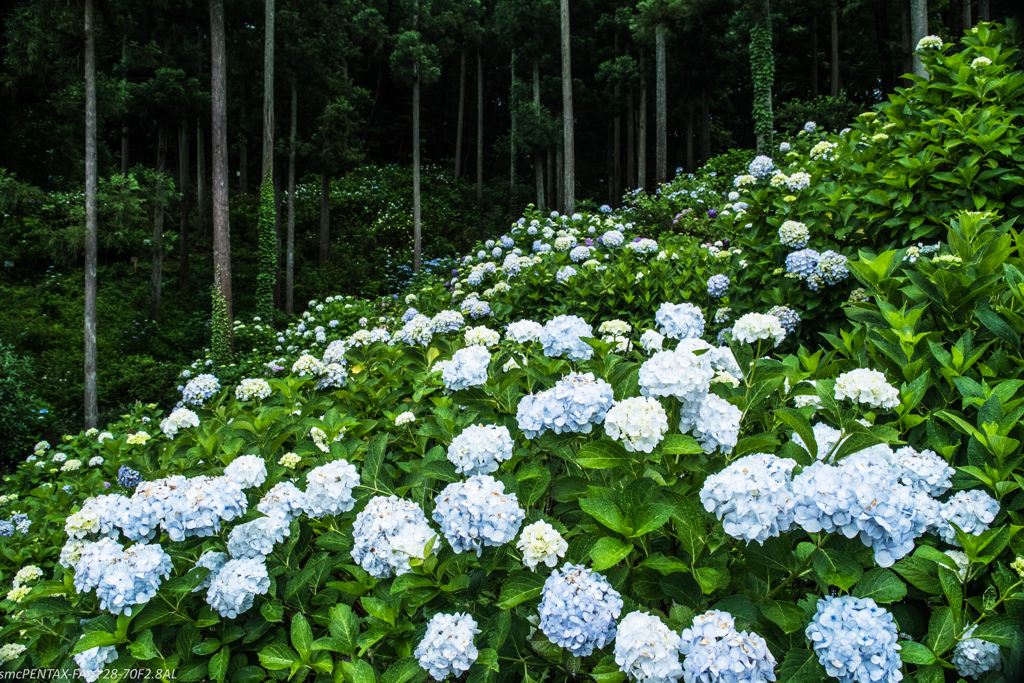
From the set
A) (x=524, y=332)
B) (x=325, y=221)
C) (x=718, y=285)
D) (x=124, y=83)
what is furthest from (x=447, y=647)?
(x=325, y=221)

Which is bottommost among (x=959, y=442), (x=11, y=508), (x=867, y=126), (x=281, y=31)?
(x=11, y=508)

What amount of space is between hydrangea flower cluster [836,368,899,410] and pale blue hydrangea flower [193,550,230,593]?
1750 millimetres

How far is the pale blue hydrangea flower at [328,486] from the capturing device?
5.32ft

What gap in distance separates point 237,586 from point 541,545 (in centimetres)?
80

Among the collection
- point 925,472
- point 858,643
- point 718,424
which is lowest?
point 858,643

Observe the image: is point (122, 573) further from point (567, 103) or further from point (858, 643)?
point (567, 103)

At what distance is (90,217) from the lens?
1044 centimetres

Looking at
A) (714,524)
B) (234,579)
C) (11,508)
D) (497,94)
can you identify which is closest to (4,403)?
(11,508)

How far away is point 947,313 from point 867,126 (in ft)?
8.95

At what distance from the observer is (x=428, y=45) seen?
19.1 meters

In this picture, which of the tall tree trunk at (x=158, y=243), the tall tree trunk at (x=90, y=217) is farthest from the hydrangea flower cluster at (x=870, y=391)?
the tall tree trunk at (x=158, y=243)

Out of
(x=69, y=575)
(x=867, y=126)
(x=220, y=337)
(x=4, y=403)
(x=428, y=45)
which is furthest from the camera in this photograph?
(x=428, y=45)

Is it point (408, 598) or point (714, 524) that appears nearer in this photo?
point (714, 524)

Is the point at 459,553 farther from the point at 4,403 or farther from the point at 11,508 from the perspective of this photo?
the point at 4,403
